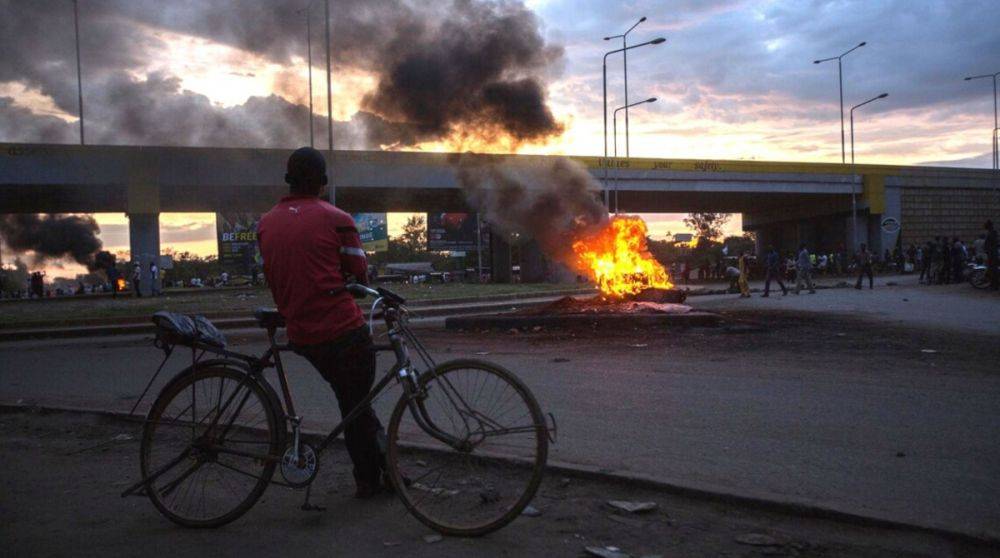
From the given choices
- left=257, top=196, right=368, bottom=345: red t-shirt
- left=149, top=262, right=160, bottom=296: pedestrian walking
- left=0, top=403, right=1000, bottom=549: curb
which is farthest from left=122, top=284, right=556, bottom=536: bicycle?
left=149, top=262, right=160, bottom=296: pedestrian walking

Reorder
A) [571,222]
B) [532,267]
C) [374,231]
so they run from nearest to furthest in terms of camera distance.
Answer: [571,222]
[532,267]
[374,231]

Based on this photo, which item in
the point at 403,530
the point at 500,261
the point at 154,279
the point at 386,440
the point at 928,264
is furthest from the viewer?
the point at 500,261

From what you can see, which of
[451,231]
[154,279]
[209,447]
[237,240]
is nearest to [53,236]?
[237,240]

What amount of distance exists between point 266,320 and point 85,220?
57068mm

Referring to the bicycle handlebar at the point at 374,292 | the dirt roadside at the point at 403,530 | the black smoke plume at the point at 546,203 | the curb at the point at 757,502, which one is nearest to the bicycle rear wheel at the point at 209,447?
the dirt roadside at the point at 403,530

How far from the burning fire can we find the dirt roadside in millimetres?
12409

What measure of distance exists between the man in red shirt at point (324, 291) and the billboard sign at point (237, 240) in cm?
6015

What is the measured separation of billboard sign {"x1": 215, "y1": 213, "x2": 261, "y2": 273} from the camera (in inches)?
2420

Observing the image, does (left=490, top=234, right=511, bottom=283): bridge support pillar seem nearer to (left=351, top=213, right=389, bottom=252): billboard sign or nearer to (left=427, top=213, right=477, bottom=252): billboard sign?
(left=427, top=213, right=477, bottom=252): billboard sign

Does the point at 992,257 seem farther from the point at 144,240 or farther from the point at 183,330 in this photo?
the point at 144,240

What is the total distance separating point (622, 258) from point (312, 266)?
523 inches

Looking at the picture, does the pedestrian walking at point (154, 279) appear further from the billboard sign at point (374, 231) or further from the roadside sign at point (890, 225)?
the roadside sign at point (890, 225)

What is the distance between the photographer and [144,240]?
32438 millimetres

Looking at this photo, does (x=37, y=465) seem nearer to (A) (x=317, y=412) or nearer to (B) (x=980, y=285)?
(A) (x=317, y=412)
